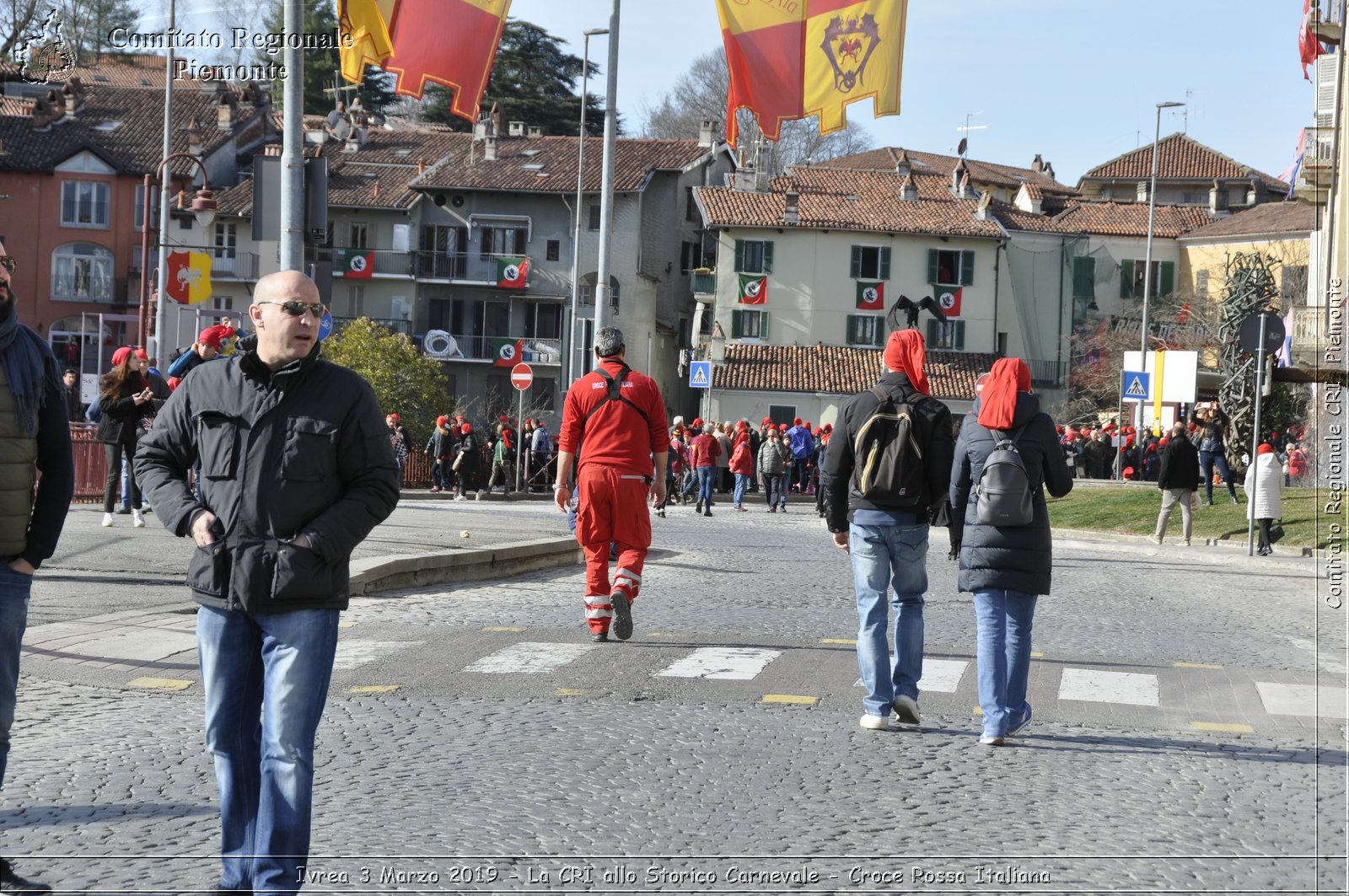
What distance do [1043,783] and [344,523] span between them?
349 cm

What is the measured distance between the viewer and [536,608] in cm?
1274

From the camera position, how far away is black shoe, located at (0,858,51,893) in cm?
463

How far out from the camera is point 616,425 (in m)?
10.6

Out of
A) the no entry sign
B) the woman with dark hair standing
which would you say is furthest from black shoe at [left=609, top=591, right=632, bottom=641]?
the no entry sign

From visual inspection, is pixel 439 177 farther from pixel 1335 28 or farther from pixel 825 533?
pixel 825 533

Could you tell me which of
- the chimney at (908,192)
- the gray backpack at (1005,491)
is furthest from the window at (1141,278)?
the gray backpack at (1005,491)

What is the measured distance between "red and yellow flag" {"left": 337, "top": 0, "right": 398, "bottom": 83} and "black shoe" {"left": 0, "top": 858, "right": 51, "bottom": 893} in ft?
32.1

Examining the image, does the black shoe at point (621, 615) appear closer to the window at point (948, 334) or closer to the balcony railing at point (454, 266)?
the window at point (948, 334)

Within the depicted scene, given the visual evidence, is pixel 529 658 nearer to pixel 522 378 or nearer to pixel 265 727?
pixel 265 727

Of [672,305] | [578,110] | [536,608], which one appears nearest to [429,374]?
[672,305]

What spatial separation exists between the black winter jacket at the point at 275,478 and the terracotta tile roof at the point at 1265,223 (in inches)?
2889

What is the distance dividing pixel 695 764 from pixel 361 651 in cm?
370

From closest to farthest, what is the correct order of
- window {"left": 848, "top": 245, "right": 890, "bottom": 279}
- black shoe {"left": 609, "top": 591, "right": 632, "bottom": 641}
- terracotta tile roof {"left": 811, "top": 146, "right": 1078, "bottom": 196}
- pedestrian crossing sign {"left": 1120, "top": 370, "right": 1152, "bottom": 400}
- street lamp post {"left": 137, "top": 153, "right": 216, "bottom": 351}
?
black shoe {"left": 609, "top": 591, "right": 632, "bottom": 641}, street lamp post {"left": 137, "top": 153, "right": 216, "bottom": 351}, pedestrian crossing sign {"left": 1120, "top": 370, "right": 1152, "bottom": 400}, window {"left": 848, "top": 245, "right": 890, "bottom": 279}, terracotta tile roof {"left": 811, "top": 146, "right": 1078, "bottom": 196}

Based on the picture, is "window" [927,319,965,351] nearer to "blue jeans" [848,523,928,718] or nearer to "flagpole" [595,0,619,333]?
"flagpole" [595,0,619,333]
